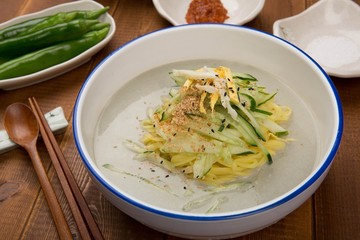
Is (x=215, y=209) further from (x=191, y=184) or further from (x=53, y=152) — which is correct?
(x=53, y=152)

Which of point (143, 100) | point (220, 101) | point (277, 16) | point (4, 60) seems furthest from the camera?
point (277, 16)

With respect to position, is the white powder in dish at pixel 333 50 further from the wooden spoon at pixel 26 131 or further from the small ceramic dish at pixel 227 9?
the wooden spoon at pixel 26 131

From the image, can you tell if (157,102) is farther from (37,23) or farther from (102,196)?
(37,23)

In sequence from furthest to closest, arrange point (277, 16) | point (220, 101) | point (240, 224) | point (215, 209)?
point (277, 16), point (220, 101), point (215, 209), point (240, 224)

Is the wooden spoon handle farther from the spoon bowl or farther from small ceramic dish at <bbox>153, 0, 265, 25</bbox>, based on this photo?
small ceramic dish at <bbox>153, 0, 265, 25</bbox>

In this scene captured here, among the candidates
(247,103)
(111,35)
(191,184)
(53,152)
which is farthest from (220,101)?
(111,35)

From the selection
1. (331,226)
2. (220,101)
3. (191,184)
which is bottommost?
(331,226)
